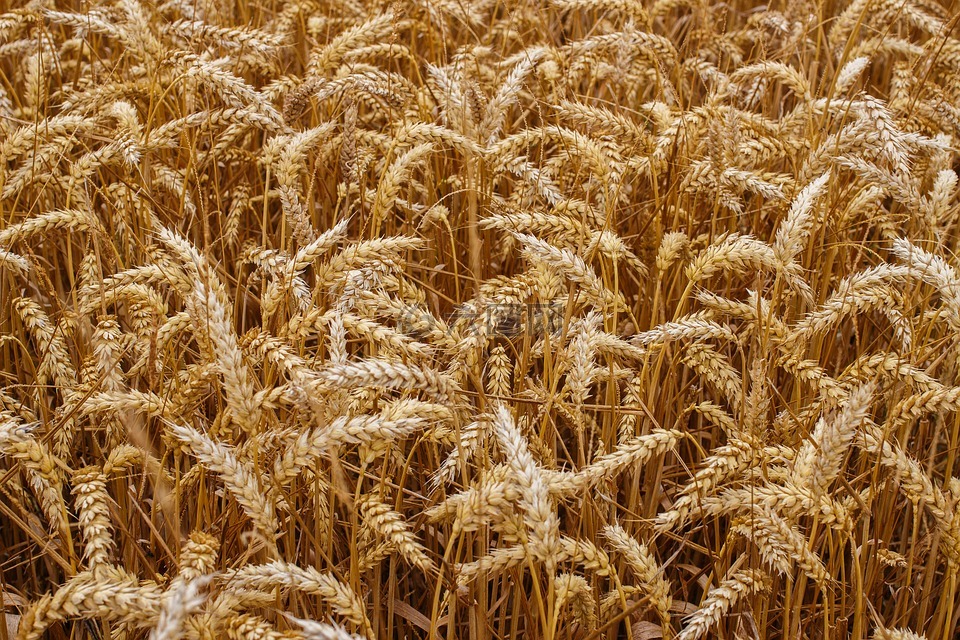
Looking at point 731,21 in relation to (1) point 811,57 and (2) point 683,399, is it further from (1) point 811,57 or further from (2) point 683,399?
(2) point 683,399

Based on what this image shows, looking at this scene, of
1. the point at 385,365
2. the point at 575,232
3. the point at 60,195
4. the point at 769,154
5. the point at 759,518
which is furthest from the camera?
the point at 60,195

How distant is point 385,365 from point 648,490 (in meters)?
0.78

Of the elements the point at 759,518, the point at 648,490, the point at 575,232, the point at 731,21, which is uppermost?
the point at 731,21

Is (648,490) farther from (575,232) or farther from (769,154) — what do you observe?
(769,154)

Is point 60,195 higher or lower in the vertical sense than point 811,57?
lower

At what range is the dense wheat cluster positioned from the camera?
1.09 m

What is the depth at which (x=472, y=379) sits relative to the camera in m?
1.13

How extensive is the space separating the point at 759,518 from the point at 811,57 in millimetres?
2312

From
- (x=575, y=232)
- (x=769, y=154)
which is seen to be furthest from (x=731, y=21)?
(x=575, y=232)

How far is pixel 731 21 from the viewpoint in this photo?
3.15m

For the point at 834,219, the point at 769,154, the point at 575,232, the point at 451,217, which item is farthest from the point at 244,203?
the point at 834,219

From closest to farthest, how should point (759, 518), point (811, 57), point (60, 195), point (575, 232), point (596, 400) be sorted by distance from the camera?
point (759, 518) → point (575, 232) → point (596, 400) → point (60, 195) → point (811, 57)

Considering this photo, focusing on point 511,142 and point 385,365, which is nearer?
point 385,365

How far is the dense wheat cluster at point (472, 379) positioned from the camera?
3.59 feet
